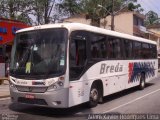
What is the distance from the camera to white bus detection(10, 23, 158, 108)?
1046 cm

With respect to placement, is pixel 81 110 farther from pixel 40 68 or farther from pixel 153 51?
pixel 153 51

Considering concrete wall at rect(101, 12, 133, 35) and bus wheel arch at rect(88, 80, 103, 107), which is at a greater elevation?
concrete wall at rect(101, 12, 133, 35)

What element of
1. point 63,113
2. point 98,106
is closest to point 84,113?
point 63,113

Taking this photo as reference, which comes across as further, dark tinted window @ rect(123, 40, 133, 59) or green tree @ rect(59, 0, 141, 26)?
green tree @ rect(59, 0, 141, 26)

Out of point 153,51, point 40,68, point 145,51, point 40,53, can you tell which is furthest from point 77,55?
point 153,51

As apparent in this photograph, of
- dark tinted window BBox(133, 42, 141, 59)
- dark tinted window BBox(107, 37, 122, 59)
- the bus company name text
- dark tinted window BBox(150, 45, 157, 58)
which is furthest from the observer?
dark tinted window BBox(150, 45, 157, 58)

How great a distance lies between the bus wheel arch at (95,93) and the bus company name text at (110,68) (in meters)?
0.51

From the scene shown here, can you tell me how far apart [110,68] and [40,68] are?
3.99m

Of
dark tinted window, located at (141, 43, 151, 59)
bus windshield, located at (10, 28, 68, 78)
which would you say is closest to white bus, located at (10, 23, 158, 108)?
bus windshield, located at (10, 28, 68, 78)

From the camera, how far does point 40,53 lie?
10.9 metres

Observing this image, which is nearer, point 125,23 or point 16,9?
point 16,9

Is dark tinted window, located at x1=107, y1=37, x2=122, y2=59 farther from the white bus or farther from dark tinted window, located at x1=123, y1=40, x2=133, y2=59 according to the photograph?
dark tinted window, located at x1=123, y1=40, x2=133, y2=59

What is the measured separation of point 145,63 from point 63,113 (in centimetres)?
891

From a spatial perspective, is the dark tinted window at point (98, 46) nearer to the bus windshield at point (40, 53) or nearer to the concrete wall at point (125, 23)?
the bus windshield at point (40, 53)
